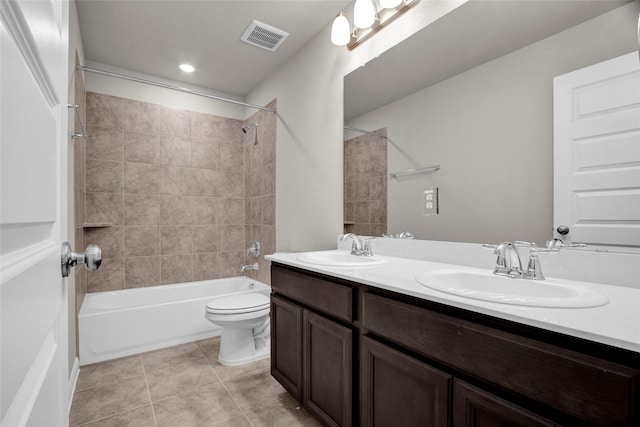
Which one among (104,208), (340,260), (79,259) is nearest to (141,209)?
(104,208)

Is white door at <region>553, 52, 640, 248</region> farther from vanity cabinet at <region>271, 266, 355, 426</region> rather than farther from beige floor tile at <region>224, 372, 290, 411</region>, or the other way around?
beige floor tile at <region>224, 372, 290, 411</region>

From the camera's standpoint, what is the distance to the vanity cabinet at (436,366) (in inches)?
27.7

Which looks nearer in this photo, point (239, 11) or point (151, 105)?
point (239, 11)

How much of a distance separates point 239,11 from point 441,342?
7.70 feet

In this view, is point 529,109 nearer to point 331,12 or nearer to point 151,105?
point 331,12

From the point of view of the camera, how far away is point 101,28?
242 cm

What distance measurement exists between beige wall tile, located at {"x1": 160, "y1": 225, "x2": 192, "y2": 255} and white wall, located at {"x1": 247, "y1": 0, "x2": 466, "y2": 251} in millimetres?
1046

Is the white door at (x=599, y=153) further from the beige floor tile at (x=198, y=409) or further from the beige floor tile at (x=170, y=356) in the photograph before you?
the beige floor tile at (x=170, y=356)

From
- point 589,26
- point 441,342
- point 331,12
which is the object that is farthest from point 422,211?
point 331,12

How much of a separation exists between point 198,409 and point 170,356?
83cm

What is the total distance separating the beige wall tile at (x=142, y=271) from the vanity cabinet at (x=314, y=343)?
184 centimetres

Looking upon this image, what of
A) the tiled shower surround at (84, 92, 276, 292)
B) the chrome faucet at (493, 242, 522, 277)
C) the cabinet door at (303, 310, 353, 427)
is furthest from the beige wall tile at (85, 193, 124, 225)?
the chrome faucet at (493, 242, 522, 277)

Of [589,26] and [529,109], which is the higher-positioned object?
[589,26]

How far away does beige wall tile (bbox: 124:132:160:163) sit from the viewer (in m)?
3.09
